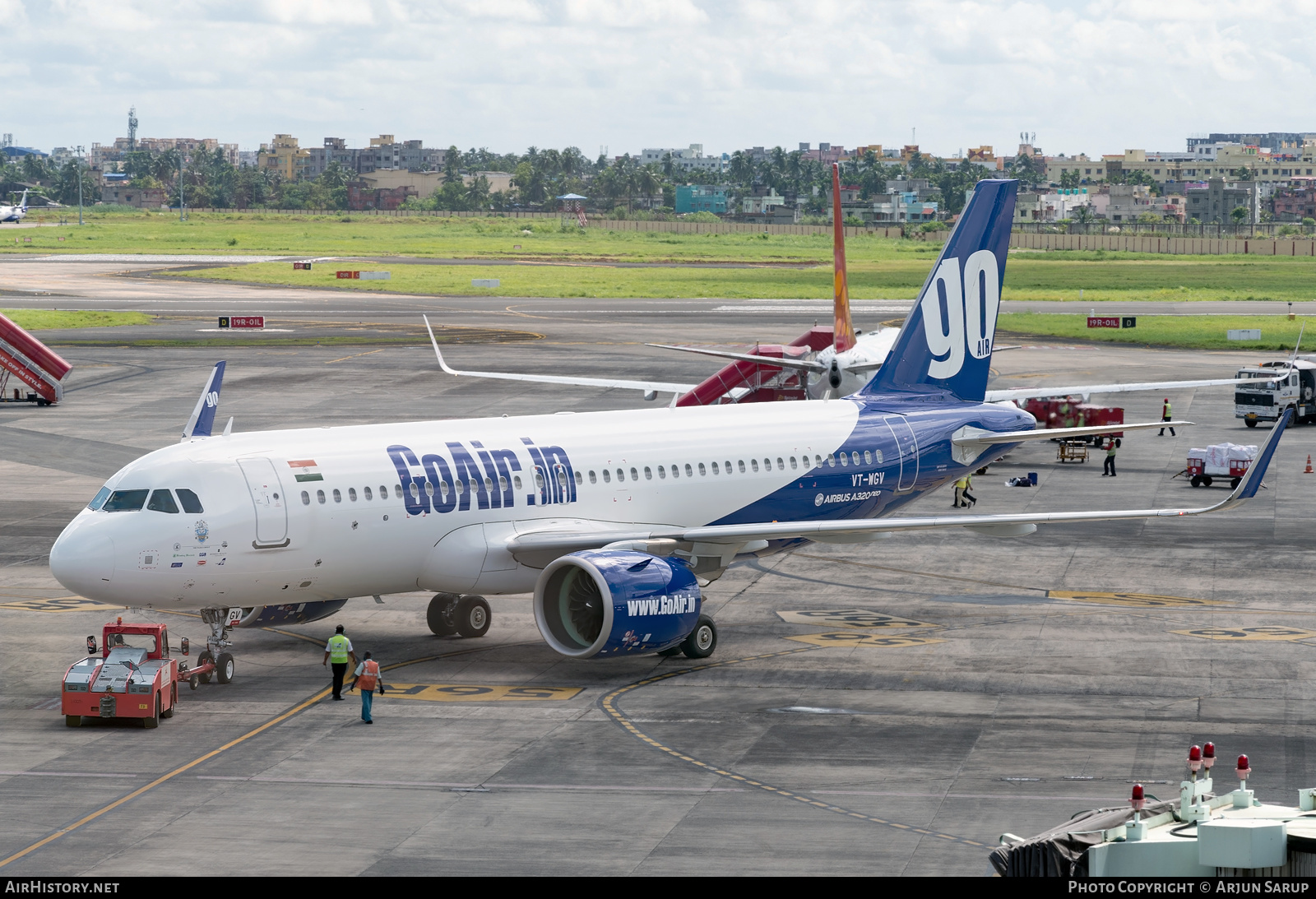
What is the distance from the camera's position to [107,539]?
32.1 metres

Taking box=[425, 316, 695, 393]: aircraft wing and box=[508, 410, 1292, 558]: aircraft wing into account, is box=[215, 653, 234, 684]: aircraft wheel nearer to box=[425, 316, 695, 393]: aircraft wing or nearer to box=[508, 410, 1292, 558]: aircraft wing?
box=[508, 410, 1292, 558]: aircraft wing

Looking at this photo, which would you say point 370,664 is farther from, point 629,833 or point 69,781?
point 629,833

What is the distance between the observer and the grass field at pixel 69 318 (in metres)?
120

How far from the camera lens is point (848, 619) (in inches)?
1592

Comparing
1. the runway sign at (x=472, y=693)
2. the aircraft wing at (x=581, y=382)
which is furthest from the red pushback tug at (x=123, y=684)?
the aircraft wing at (x=581, y=382)

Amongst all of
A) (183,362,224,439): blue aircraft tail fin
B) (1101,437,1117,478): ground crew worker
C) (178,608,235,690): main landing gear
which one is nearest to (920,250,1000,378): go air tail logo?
(183,362,224,439): blue aircraft tail fin

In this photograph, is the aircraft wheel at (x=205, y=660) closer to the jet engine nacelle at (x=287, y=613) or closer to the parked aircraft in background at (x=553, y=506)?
the parked aircraft in background at (x=553, y=506)

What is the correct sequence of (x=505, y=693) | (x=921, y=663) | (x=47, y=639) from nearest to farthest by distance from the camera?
(x=505, y=693) < (x=921, y=663) < (x=47, y=639)

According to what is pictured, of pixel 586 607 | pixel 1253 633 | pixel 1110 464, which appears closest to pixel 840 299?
pixel 1110 464

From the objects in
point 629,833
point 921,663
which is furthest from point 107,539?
point 921,663

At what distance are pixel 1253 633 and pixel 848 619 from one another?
9.09 metres

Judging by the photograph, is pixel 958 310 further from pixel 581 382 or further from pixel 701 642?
pixel 581 382

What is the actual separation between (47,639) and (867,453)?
19.4 meters

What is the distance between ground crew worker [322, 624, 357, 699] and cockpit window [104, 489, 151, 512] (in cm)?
449
